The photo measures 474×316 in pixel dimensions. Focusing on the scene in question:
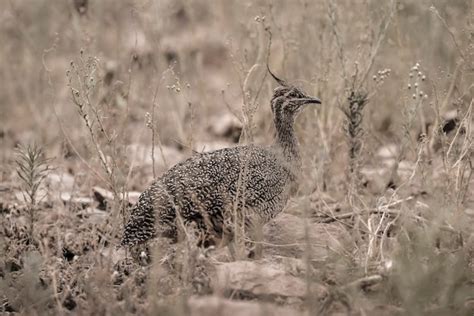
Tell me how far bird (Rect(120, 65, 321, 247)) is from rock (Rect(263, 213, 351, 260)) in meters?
0.21

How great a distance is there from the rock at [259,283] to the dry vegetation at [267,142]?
0.04 ft

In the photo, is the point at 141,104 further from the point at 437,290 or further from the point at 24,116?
the point at 437,290

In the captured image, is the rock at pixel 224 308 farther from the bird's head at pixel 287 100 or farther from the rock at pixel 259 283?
the bird's head at pixel 287 100

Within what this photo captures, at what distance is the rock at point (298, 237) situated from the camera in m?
6.26

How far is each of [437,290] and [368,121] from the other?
3905 millimetres

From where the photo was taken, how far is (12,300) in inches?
226

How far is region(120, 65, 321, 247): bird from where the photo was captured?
20.3 ft

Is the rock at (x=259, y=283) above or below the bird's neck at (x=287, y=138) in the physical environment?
below

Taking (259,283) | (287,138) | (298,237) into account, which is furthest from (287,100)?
(259,283)

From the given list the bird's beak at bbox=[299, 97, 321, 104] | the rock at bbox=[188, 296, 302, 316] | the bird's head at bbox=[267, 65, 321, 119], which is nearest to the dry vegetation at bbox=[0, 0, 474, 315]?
the rock at bbox=[188, 296, 302, 316]

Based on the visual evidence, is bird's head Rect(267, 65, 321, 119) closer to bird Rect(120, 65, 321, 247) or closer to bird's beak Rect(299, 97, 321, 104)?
bird's beak Rect(299, 97, 321, 104)

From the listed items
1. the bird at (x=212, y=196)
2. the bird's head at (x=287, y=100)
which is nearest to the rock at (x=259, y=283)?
the bird at (x=212, y=196)

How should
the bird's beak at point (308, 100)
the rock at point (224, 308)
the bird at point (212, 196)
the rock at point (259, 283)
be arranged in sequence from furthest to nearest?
the bird's beak at point (308, 100), the bird at point (212, 196), the rock at point (259, 283), the rock at point (224, 308)

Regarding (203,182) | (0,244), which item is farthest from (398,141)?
(0,244)
